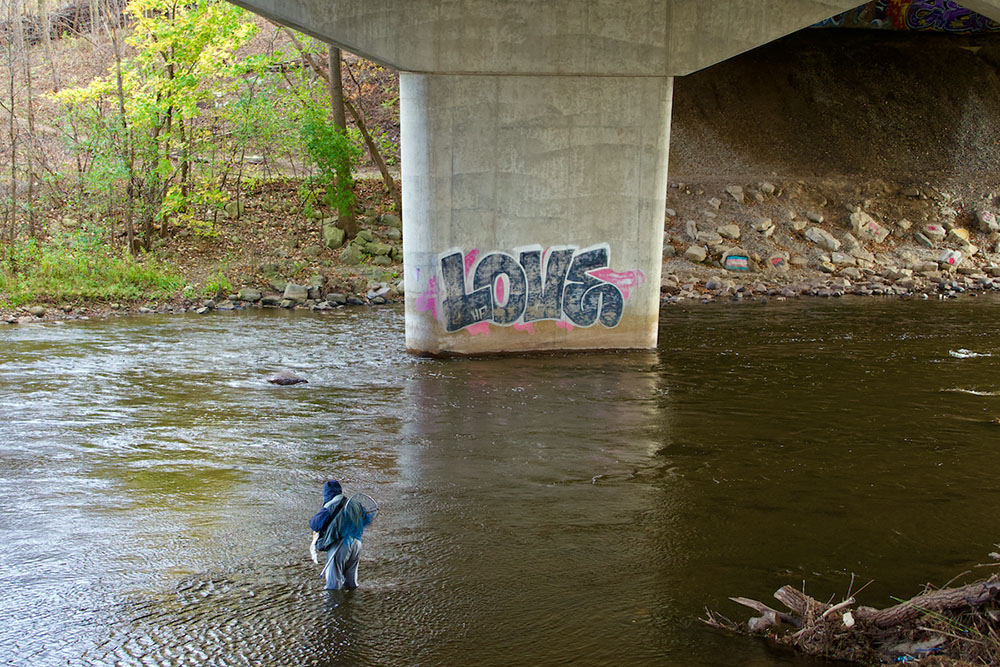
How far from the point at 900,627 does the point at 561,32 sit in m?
12.8

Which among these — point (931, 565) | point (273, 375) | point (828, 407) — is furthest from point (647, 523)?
point (273, 375)

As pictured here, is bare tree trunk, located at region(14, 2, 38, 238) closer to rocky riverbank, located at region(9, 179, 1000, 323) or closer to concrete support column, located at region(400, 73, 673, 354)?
rocky riverbank, located at region(9, 179, 1000, 323)

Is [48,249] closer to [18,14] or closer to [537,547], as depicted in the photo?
[18,14]

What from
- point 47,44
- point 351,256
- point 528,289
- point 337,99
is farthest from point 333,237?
point 528,289

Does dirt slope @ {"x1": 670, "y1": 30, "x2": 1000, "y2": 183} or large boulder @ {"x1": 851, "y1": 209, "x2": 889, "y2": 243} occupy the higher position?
dirt slope @ {"x1": 670, "y1": 30, "x2": 1000, "y2": 183}

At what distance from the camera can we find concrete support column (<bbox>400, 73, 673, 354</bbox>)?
16531 millimetres

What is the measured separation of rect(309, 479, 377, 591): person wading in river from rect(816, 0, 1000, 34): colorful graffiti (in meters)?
32.0

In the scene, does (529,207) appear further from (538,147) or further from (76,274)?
(76,274)

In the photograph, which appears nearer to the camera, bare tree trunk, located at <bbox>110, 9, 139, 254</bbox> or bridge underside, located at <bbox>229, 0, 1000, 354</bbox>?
bridge underside, located at <bbox>229, 0, 1000, 354</bbox>

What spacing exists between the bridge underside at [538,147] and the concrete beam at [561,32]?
0.07 feet

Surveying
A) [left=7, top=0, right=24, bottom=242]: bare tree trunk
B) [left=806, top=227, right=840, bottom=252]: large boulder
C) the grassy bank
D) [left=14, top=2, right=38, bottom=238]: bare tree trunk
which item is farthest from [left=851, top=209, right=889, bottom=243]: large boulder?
[left=7, top=0, right=24, bottom=242]: bare tree trunk

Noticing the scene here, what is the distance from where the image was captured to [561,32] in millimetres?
16469

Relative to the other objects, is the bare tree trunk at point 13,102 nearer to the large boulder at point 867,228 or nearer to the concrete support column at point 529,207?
the concrete support column at point 529,207

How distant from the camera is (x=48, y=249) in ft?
79.7
